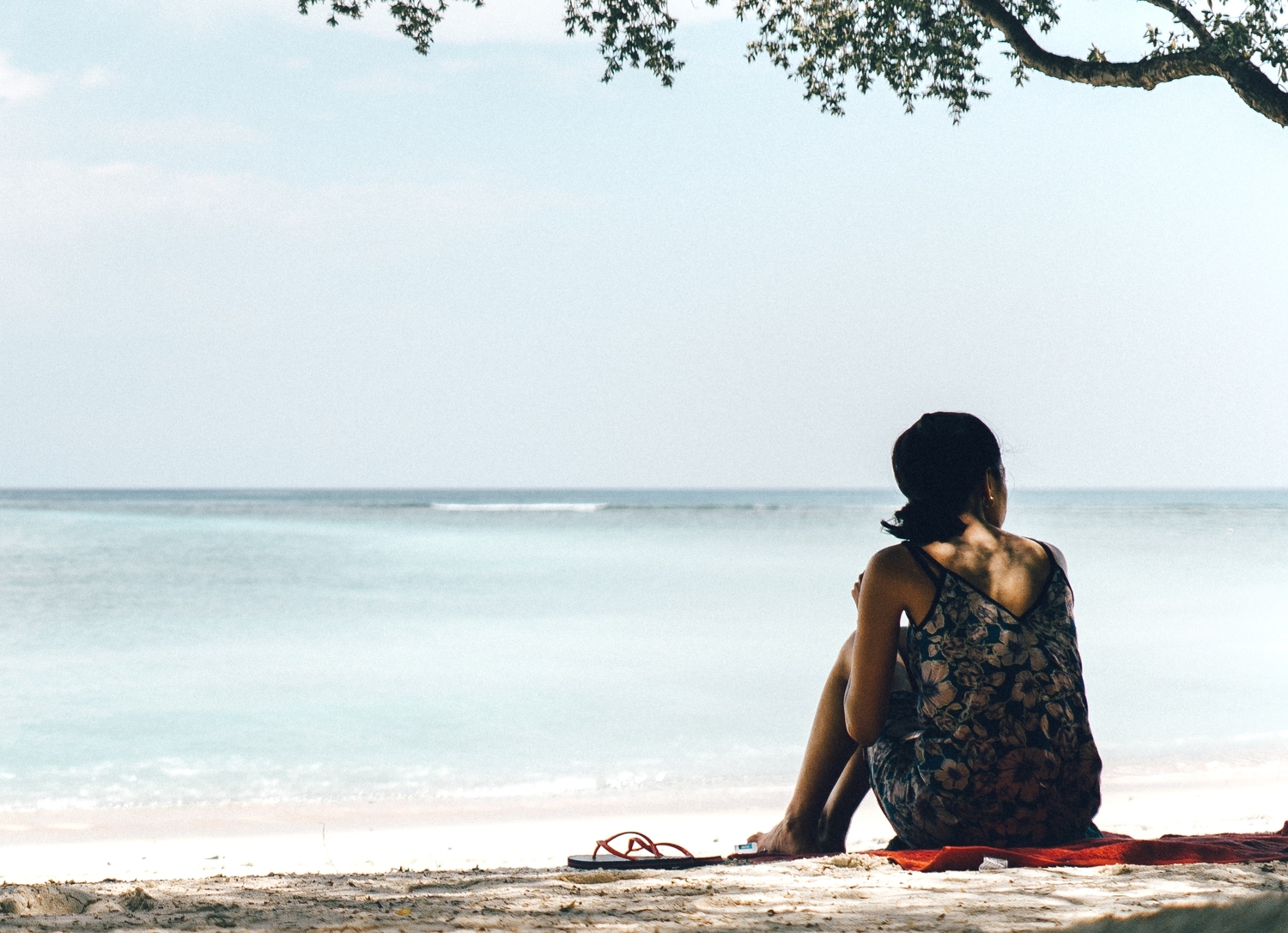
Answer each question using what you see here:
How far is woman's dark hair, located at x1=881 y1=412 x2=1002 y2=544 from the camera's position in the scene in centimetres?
264

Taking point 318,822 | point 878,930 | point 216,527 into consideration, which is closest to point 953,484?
point 878,930

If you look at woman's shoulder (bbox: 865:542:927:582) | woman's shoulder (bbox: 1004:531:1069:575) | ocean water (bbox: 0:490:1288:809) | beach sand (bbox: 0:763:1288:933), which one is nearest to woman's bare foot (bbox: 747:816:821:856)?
beach sand (bbox: 0:763:1288:933)

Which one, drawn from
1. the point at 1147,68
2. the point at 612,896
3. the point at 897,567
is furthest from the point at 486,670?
the point at 897,567

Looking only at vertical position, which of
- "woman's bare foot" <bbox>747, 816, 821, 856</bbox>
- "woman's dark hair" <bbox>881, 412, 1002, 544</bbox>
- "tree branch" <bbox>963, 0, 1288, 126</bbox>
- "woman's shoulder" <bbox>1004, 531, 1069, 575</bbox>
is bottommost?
"woman's bare foot" <bbox>747, 816, 821, 856</bbox>

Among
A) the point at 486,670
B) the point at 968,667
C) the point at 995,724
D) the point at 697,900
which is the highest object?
the point at 968,667

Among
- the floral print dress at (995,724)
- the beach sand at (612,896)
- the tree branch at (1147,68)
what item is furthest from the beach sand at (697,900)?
the tree branch at (1147,68)

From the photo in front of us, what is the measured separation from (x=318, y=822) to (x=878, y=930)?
4.65m

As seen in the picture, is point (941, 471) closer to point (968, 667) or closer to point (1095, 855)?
point (968, 667)

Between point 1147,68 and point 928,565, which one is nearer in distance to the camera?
point 928,565

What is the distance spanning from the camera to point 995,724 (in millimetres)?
2551

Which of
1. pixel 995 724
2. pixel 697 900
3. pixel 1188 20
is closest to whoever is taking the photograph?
pixel 697 900

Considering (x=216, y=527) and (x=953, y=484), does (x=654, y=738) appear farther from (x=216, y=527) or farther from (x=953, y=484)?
(x=216, y=527)

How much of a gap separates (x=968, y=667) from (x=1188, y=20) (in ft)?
13.5

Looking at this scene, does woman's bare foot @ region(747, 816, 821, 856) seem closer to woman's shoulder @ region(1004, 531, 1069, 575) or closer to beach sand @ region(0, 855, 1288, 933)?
beach sand @ region(0, 855, 1288, 933)
